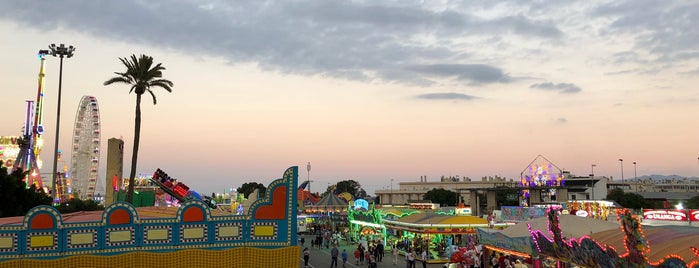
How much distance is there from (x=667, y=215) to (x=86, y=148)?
68743 mm

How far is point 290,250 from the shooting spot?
1281cm

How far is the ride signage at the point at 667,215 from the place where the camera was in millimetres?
27250

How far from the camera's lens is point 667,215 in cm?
2798

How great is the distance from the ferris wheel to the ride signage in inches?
2572

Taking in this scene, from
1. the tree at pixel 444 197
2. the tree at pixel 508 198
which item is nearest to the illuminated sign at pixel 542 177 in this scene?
the tree at pixel 508 198

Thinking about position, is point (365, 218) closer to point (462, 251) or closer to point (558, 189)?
point (462, 251)

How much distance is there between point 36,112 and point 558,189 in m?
66.2

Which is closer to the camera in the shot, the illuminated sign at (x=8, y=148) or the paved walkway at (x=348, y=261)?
the paved walkway at (x=348, y=261)

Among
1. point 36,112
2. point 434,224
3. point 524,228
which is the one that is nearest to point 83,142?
point 36,112

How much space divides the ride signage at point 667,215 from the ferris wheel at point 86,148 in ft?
214

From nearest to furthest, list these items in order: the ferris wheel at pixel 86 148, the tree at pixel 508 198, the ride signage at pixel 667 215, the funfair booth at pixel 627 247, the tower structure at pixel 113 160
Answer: the funfair booth at pixel 627 247, the ride signage at pixel 667 215, the ferris wheel at pixel 86 148, the tower structure at pixel 113 160, the tree at pixel 508 198

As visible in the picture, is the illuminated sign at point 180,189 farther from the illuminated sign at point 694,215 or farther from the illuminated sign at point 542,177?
the illuminated sign at point 542,177

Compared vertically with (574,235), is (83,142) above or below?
above

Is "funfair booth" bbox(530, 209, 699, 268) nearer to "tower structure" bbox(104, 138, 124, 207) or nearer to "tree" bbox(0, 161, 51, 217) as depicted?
"tree" bbox(0, 161, 51, 217)
